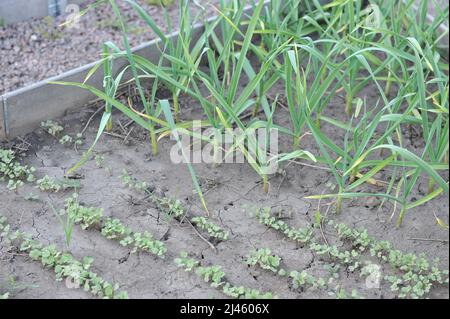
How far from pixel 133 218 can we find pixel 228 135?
0.56 meters

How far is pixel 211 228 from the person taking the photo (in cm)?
300

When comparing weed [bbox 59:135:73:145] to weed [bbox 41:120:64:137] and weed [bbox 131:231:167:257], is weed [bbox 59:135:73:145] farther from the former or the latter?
weed [bbox 131:231:167:257]

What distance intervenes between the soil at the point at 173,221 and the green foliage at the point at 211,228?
35 millimetres

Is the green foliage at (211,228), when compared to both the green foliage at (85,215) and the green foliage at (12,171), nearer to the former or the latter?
the green foliage at (85,215)

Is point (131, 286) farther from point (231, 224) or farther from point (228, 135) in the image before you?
point (228, 135)

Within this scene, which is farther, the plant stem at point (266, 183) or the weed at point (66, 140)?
the weed at point (66, 140)

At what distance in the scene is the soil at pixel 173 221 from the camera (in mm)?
2805

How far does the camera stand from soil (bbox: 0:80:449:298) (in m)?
2.80

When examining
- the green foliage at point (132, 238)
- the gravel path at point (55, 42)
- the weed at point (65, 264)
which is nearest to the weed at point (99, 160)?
the green foliage at point (132, 238)

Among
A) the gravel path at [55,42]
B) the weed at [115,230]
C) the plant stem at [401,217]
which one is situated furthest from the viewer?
the gravel path at [55,42]

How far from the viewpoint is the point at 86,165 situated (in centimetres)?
333

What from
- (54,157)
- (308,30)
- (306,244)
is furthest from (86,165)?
(308,30)

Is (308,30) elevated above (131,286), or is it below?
above

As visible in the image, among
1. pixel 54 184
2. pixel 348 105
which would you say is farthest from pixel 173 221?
pixel 348 105
